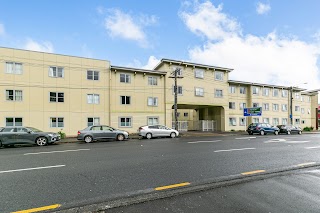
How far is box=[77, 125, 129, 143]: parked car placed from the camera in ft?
50.9

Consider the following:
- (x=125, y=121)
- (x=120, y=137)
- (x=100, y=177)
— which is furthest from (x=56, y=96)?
(x=100, y=177)

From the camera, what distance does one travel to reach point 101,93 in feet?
72.5

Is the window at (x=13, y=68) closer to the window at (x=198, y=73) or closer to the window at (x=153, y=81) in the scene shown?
the window at (x=153, y=81)

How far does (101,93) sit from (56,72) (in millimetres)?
5308

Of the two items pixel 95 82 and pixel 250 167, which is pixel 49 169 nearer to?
pixel 250 167

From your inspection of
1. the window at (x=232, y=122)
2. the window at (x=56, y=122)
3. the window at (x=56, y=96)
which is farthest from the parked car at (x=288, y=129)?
the window at (x=56, y=96)

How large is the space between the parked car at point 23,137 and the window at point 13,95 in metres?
7.13

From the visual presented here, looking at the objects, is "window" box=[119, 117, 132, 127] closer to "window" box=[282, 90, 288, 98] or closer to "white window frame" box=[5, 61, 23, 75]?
"white window frame" box=[5, 61, 23, 75]

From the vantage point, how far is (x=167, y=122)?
973 inches

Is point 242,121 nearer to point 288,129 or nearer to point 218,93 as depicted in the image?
point 288,129

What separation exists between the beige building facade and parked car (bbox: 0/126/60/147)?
6455 mm

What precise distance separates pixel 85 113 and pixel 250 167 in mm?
19060

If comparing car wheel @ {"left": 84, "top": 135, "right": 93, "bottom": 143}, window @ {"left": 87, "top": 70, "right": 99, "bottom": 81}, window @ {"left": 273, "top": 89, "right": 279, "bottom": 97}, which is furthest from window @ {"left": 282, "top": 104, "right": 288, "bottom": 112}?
car wheel @ {"left": 84, "top": 135, "right": 93, "bottom": 143}

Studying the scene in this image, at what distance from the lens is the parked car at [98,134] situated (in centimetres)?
1552
